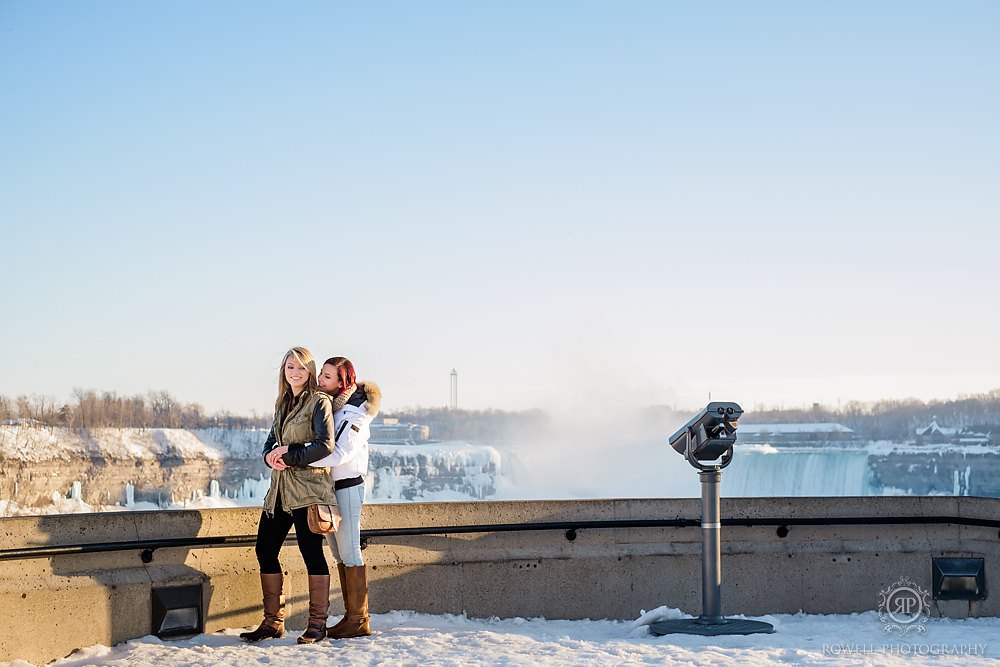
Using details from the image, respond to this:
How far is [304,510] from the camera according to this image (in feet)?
21.7

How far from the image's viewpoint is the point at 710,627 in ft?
22.6

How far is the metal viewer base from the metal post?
4 cm

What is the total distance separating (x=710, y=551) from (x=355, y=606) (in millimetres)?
2145

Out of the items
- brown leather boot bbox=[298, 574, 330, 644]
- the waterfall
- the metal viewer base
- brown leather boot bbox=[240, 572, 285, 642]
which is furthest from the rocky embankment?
the metal viewer base

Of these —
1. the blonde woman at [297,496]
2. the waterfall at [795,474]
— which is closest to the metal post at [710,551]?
the blonde woman at [297,496]

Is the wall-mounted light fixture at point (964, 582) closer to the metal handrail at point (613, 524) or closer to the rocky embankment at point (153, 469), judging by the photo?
the metal handrail at point (613, 524)

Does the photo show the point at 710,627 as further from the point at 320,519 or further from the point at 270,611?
the point at 270,611

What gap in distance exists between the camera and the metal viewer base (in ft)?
22.3

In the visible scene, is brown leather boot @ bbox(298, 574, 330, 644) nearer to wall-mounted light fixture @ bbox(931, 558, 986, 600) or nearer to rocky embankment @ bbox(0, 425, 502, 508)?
wall-mounted light fixture @ bbox(931, 558, 986, 600)

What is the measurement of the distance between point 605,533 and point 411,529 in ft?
4.16

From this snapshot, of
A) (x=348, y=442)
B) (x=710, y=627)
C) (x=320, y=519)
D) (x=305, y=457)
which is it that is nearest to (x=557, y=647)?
(x=710, y=627)

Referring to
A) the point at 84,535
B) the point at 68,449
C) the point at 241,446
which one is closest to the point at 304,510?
the point at 84,535

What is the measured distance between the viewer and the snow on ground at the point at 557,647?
5.98 meters

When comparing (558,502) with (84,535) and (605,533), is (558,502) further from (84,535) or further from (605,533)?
(84,535)
